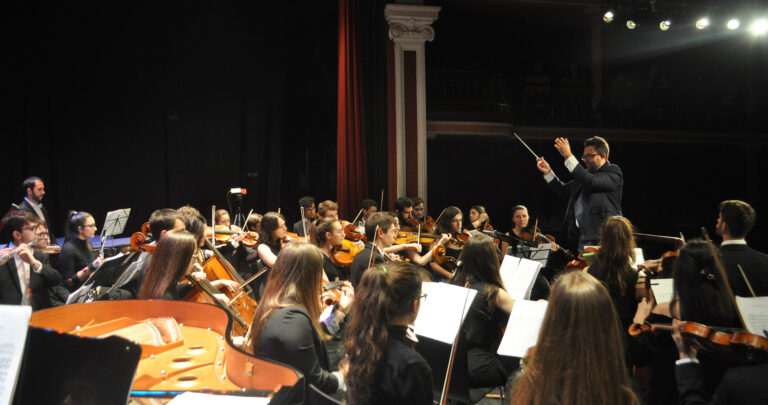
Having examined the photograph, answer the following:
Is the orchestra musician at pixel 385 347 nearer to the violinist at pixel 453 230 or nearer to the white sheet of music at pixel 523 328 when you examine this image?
the white sheet of music at pixel 523 328

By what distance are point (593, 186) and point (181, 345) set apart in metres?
3.38

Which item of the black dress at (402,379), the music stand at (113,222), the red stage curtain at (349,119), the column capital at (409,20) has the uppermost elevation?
the column capital at (409,20)

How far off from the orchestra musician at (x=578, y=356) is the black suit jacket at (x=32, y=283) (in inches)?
133

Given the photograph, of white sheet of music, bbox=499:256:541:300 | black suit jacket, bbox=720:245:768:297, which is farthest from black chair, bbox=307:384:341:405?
black suit jacket, bbox=720:245:768:297

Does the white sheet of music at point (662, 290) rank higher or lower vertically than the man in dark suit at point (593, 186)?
lower

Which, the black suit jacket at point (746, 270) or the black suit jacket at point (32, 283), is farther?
the black suit jacket at point (32, 283)

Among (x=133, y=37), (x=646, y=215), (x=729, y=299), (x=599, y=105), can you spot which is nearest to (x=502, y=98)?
(x=599, y=105)

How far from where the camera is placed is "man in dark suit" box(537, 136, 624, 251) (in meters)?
4.30

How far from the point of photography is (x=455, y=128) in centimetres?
987

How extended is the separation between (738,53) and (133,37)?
43.0 ft

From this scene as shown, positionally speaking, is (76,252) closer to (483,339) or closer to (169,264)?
(169,264)

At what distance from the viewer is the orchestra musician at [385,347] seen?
1881mm

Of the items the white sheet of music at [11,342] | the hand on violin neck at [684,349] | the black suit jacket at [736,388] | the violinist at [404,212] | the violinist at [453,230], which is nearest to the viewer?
the white sheet of music at [11,342]

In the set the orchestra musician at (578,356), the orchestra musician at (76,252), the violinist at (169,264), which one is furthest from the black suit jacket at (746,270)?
the orchestra musician at (76,252)
